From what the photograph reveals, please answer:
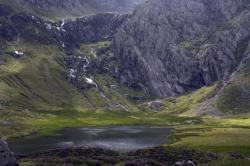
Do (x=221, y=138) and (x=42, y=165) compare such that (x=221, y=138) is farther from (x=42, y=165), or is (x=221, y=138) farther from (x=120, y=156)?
(x=42, y=165)

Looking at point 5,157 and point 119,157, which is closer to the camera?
point 5,157

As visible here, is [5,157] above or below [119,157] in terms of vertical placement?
below

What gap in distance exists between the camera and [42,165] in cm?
11038

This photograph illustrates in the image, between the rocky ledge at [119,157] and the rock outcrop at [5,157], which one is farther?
the rocky ledge at [119,157]

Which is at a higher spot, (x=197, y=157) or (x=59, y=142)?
(x=59, y=142)

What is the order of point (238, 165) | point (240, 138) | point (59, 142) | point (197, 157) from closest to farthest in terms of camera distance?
point (238, 165) < point (197, 157) < point (240, 138) < point (59, 142)

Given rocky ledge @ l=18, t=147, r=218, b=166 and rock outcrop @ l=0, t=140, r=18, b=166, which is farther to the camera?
rocky ledge @ l=18, t=147, r=218, b=166

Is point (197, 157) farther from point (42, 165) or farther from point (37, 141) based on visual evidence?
point (37, 141)

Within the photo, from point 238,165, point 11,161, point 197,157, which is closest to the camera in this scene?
point 11,161

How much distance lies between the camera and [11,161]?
95.5 metres

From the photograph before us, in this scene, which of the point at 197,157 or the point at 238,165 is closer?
the point at 238,165

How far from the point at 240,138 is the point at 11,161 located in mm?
111191

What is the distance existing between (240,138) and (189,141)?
20.8 metres

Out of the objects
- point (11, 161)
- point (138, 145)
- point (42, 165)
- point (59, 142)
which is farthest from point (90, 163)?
point (59, 142)
